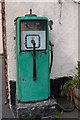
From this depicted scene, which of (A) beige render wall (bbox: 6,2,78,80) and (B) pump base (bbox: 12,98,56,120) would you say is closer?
(B) pump base (bbox: 12,98,56,120)

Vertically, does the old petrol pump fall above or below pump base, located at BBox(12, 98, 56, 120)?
above

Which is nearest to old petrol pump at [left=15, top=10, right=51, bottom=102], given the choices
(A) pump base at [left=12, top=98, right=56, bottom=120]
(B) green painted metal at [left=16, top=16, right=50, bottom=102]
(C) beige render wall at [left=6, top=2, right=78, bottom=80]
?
(B) green painted metal at [left=16, top=16, right=50, bottom=102]

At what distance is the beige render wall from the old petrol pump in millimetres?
399

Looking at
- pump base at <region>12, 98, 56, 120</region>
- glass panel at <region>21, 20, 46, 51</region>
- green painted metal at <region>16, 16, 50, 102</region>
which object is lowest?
pump base at <region>12, 98, 56, 120</region>

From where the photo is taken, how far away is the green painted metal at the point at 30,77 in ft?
11.1

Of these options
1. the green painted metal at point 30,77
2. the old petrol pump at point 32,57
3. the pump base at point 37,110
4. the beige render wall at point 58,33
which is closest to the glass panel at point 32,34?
the old petrol pump at point 32,57

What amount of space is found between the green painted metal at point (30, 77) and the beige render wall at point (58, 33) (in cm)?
44

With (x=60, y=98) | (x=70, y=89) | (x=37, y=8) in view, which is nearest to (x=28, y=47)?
(x=37, y=8)

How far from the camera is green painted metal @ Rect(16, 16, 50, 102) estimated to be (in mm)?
3373

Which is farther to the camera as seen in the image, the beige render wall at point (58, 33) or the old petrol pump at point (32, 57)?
the beige render wall at point (58, 33)

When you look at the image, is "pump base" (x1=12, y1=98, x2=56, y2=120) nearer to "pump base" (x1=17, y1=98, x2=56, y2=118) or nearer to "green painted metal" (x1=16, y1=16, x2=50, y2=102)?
"pump base" (x1=17, y1=98, x2=56, y2=118)

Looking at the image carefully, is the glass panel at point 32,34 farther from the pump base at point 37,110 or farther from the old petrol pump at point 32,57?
the pump base at point 37,110

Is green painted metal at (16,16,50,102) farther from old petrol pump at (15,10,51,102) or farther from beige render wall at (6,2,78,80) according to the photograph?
beige render wall at (6,2,78,80)

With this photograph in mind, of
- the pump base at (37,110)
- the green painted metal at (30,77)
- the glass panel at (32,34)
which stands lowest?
the pump base at (37,110)
